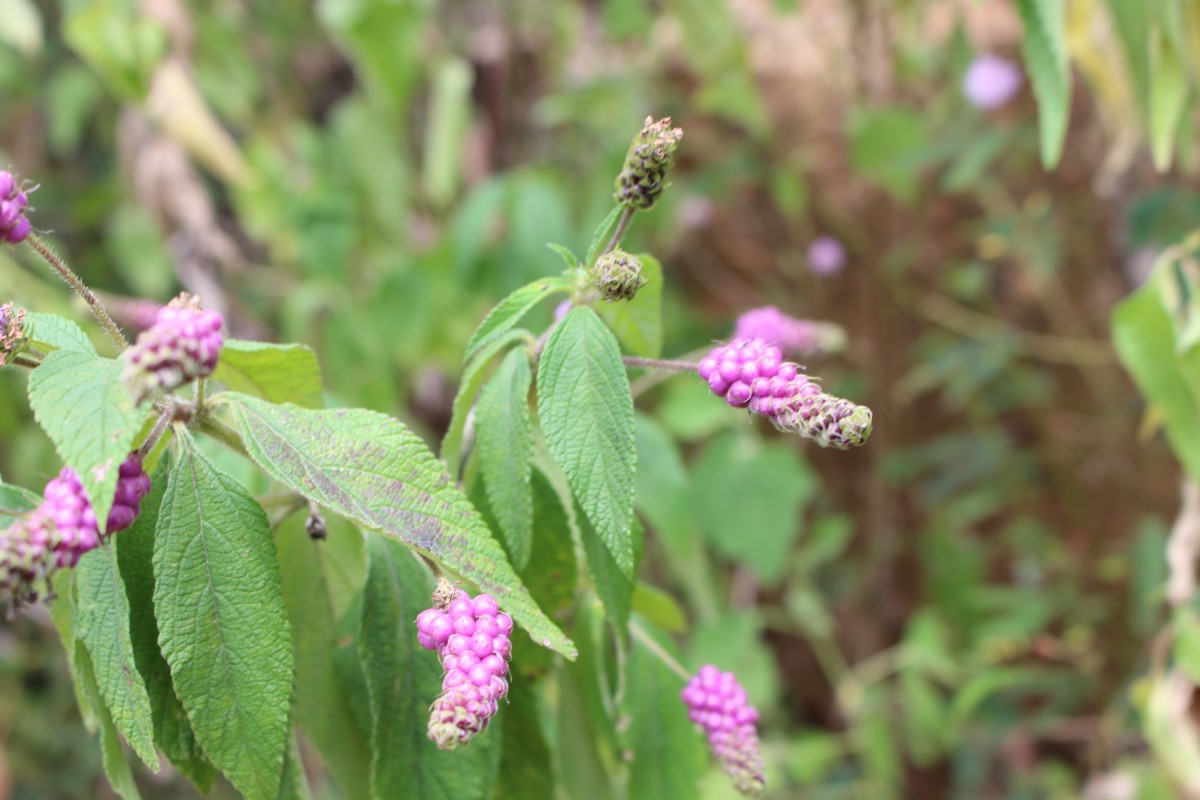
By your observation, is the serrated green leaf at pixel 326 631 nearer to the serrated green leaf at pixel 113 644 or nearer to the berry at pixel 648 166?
the serrated green leaf at pixel 113 644

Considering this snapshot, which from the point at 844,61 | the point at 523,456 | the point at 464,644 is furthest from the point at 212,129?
the point at 464,644

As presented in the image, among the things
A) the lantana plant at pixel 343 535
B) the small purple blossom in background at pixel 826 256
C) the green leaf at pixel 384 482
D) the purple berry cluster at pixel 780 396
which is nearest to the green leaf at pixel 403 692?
the lantana plant at pixel 343 535

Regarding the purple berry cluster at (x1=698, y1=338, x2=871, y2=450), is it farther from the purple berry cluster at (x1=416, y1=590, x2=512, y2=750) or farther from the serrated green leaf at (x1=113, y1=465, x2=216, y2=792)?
the serrated green leaf at (x1=113, y1=465, x2=216, y2=792)

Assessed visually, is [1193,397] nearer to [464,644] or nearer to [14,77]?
[464,644]

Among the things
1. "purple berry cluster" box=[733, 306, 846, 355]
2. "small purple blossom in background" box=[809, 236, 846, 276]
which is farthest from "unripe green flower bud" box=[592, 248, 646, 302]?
"small purple blossom in background" box=[809, 236, 846, 276]

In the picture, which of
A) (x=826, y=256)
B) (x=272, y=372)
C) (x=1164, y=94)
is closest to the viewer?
(x=272, y=372)

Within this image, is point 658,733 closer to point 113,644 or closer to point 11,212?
point 113,644

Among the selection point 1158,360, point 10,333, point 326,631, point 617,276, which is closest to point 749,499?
point 1158,360
